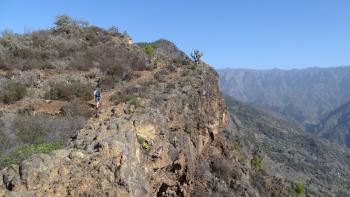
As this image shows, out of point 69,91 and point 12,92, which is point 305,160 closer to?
point 69,91

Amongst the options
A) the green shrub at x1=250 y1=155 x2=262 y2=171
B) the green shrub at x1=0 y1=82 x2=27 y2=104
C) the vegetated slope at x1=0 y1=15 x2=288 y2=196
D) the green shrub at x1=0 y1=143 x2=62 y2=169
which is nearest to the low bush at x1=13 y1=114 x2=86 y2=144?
the vegetated slope at x1=0 y1=15 x2=288 y2=196

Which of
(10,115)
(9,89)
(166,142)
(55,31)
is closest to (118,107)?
(166,142)

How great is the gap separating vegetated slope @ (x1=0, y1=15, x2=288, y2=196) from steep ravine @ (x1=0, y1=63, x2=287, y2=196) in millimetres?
24

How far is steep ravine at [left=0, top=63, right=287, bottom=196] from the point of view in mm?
9938

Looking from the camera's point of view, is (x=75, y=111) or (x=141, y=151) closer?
(x=141, y=151)

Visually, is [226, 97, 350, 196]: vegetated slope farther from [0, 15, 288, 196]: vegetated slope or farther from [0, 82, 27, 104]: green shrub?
[0, 82, 27, 104]: green shrub

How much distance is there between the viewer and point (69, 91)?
2027cm

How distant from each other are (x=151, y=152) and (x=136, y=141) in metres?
1.04

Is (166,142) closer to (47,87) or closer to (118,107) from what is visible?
(118,107)

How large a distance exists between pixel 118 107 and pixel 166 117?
7.06ft

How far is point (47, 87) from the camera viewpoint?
21016mm

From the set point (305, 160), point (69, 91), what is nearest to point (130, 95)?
point (69, 91)

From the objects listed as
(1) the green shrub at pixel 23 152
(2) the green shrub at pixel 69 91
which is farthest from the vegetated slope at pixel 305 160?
(1) the green shrub at pixel 23 152

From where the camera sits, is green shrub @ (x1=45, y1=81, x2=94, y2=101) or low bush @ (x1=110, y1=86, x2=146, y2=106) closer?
low bush @ (x1=110, y1=86, x2=146, y2=106)
